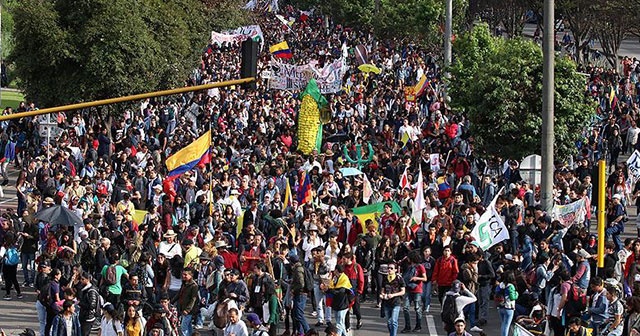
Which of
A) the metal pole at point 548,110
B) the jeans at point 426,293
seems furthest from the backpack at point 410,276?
the metal pole at point 548,110

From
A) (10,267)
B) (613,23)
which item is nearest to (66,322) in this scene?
(10,267)

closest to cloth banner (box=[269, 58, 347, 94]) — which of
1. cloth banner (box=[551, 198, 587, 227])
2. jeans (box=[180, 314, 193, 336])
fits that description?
cloth banner (box=[551, 198, 587, 227])

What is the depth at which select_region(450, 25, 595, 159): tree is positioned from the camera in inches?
1241

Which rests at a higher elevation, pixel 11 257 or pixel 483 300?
pixel 11 257

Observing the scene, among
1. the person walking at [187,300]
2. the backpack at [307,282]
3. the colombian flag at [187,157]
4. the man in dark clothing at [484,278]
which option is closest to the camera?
the person walking at [187,300]

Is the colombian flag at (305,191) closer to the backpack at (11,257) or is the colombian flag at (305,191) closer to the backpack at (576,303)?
the backpack at (11,257)

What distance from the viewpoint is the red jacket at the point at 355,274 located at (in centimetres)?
2200

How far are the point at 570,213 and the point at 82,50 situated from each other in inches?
711

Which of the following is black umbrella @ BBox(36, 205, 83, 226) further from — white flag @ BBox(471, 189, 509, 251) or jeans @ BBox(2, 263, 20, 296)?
white flag @ BBox(471, 189, 509, 251)

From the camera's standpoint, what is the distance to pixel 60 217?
25094 mm

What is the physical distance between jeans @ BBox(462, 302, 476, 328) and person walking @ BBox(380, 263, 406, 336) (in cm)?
123

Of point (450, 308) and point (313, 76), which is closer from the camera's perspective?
point (450, 308)

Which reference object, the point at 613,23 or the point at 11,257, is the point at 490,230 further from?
the point at 613,23

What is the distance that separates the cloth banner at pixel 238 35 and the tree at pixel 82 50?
1359 cm
